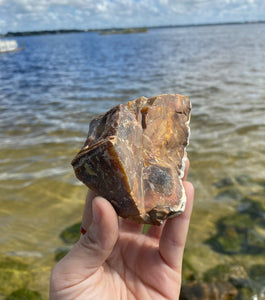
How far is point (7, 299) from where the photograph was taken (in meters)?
2.83

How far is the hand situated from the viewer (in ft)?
5.82

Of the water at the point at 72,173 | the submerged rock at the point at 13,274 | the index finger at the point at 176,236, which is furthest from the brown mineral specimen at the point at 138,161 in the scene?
the submerged rock at the point at 13,274

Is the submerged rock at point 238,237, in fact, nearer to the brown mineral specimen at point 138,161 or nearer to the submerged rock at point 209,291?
the submerged rock at point 209,291

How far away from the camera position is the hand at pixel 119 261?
69.9 inches

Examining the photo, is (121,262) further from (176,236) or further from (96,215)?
(96,215)

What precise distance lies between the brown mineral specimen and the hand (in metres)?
0.16

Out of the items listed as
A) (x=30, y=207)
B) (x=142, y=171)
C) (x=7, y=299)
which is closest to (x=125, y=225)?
(x=142, y=171)

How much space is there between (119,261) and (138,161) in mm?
920

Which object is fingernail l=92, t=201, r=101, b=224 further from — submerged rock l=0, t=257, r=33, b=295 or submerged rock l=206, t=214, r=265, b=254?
submerged rock l=206, t=214, r=265, b=254

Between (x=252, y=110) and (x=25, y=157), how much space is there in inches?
234

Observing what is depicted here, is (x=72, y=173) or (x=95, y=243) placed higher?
(x=95, y=243)

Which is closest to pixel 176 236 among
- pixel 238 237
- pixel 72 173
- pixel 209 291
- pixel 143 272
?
pixel 143 272

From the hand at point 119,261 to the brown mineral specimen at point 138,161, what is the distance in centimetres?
16

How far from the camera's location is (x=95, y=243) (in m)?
1.77
